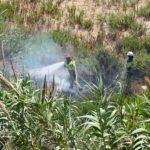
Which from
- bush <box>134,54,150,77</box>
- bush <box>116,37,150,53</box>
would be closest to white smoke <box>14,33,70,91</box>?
bush <box>116,37,150,53</box>

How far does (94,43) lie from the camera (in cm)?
1780

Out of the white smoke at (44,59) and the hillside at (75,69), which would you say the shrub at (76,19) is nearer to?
the hillside at (75,69)

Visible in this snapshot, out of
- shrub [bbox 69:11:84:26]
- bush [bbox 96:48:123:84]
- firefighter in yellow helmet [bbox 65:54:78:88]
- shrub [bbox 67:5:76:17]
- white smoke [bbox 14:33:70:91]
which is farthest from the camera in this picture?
shrub [bbox 67:5:76:17]

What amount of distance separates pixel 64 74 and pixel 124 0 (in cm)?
574

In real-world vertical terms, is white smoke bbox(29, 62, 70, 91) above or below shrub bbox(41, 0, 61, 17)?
below

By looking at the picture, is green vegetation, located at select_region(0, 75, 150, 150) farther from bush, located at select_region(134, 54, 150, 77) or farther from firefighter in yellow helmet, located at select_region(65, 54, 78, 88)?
bush, located at select_region(134, 54, 150, 77)

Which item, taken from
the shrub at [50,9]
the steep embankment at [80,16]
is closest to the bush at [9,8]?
the steep embankment at [80,16]

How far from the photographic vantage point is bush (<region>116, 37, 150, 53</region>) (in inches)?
675

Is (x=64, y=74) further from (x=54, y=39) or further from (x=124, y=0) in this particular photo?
(x=124, y=0)

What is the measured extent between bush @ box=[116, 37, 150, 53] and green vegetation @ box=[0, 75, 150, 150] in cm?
A: 1240

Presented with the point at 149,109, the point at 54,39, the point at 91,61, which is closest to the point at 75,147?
the point at 149,109

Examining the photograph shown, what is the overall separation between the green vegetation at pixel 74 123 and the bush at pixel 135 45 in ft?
40.7

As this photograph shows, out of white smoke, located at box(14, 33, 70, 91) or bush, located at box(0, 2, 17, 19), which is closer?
white smoke, located at box(14, 33, 70, 91)

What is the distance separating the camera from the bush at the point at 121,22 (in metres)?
18.6
